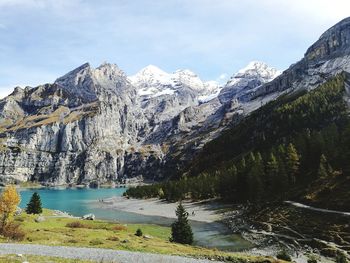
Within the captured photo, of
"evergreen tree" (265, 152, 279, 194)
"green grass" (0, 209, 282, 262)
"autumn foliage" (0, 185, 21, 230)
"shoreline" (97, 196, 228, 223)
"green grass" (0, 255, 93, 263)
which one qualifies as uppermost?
"evergreen tree" (265, 152, 279, 194)

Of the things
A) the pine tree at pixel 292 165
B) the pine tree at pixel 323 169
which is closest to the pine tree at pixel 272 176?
the pine tree at pixel 292 165

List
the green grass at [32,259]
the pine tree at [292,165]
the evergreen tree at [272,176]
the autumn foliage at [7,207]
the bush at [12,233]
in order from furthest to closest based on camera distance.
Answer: the evergreen tree at [272,176], the pine tree at [292,165], the autumn foliage at [7,207], the bush at [12,233], the green grass at [32,259]

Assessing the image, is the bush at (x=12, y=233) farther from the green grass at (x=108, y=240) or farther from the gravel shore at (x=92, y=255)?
the gravel shore at (x=92, y=255)

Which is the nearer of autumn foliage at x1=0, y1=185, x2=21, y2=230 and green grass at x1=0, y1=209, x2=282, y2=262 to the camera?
green grass at x1=0, y1=209, x2=282, y2=262

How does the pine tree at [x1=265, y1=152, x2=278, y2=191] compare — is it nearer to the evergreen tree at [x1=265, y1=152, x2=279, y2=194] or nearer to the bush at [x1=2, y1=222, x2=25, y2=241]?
the evergreen tree at [x1=265, y1=152, x2=279, y2=194]

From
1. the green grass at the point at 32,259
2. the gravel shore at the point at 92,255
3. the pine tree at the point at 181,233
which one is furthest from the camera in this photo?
the pine tree at the point at 181,233

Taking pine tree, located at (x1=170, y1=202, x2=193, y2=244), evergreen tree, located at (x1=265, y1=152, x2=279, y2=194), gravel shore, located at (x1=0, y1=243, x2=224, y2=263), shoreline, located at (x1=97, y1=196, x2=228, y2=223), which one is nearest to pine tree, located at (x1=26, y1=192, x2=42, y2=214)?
pine tree, located at (x1=170, y1=202, x2=193, y2=244)

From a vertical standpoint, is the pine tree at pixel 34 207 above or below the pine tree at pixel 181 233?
above

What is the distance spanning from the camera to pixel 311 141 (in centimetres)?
12550

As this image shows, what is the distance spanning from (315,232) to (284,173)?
42.8 meters

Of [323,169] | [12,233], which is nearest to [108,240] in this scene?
[12,233]

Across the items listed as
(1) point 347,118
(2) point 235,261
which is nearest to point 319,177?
(2) point 235,261

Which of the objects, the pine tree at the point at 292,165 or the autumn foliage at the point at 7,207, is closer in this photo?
the autumn foliage at the point at 7,207

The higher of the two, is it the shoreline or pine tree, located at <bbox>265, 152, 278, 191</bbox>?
pine tree, located at <bbox>265, 152, 278, 191</bbox>
